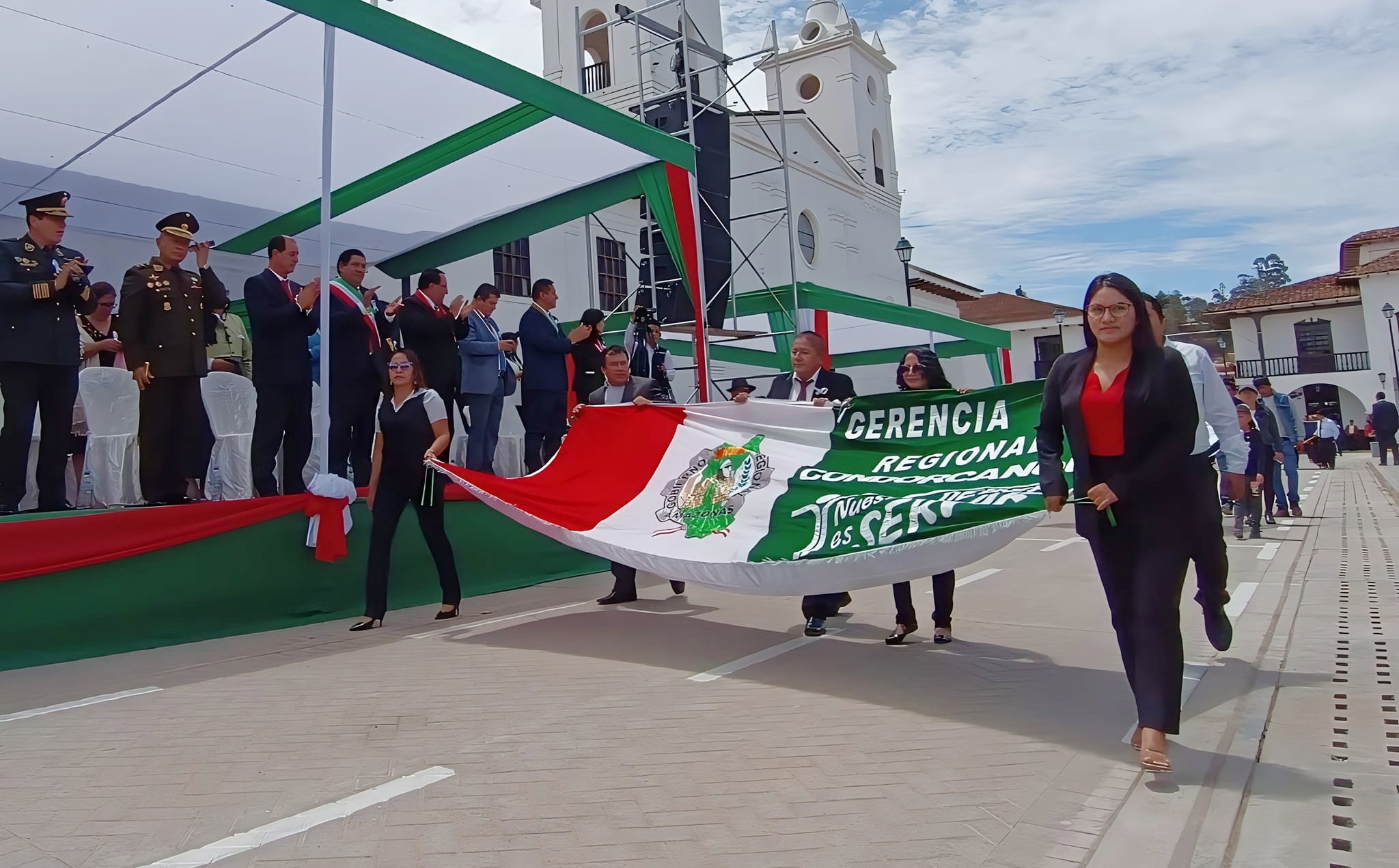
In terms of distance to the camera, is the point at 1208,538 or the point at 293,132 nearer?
the point at 1208,538

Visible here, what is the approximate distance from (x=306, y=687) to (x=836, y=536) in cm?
289

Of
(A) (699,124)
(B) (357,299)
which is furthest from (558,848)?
(A) (699,124)

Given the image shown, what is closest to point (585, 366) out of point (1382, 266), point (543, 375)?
point (543, 375)

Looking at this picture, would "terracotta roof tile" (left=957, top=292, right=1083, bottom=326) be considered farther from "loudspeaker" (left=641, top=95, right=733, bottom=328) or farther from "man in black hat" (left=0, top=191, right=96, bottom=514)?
"man in black hat" (left=0, top=191, right=96, bottom=514)

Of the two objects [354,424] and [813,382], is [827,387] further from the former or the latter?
[354,424]

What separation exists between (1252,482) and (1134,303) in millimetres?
7714

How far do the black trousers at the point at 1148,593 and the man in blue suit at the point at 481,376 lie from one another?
6.28m

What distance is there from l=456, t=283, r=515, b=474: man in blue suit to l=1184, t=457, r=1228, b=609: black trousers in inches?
244

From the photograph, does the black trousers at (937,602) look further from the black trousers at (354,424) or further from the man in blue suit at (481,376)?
the man in blue suit at (481,376)

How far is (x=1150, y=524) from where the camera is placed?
3.71 meters

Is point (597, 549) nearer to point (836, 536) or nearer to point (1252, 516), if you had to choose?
point (836, 536)

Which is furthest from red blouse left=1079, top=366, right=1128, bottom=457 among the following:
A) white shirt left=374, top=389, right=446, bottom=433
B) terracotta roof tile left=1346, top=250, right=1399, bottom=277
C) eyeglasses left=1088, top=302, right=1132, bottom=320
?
terracotta roof tile left=1346, top=250, right=1399, bottom=277

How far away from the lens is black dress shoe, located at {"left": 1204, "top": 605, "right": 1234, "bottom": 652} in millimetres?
4730

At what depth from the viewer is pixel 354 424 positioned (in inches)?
316
